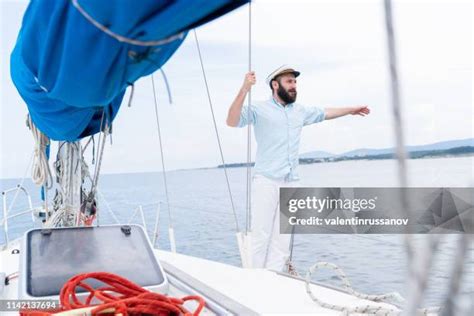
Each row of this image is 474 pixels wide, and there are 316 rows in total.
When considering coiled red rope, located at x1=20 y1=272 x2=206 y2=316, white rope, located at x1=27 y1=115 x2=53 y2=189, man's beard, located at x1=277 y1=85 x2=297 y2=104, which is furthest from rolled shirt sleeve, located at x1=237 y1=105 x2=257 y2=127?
coiled red rope, located at x1=20 y1=272 x2=206 y2=316

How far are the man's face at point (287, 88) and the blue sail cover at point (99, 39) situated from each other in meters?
1.35

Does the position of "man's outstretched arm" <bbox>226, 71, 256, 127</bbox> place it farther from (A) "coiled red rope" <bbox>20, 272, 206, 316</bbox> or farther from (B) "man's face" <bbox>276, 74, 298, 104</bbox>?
(A) "coiled red rope" <bbox>20, 272, 206, 316</bbox>

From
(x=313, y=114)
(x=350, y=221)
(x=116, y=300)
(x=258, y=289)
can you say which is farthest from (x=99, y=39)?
(x=350, y=221)

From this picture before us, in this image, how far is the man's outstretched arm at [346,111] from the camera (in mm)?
2188

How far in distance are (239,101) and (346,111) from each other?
0.54 metres

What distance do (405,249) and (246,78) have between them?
163 cm

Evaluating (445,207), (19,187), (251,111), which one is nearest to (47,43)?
(251,111)

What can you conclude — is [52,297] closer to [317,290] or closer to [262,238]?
[317,290]

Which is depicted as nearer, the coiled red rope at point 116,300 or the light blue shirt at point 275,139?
the coiled red rope at point 116,300

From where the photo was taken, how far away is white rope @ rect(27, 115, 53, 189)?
1.28 metres

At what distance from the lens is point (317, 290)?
113cm

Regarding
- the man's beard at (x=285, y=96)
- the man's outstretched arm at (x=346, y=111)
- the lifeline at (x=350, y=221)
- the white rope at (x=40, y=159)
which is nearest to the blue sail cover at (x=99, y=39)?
the white rope at (x=40, y=159)

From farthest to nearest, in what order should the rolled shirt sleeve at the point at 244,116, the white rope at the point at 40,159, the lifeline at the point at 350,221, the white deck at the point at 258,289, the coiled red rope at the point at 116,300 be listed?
1. the lifeline at the point at 350,221
2. the rolled shirt sleeve at the point at 244,116
3. the white rope at the point at 40,159
4. the white deck at the point at 258,289
5. the coiled red rope at the point at 116,300

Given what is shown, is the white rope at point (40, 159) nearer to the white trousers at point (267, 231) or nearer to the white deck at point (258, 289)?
the white deck at point (258, 289)
